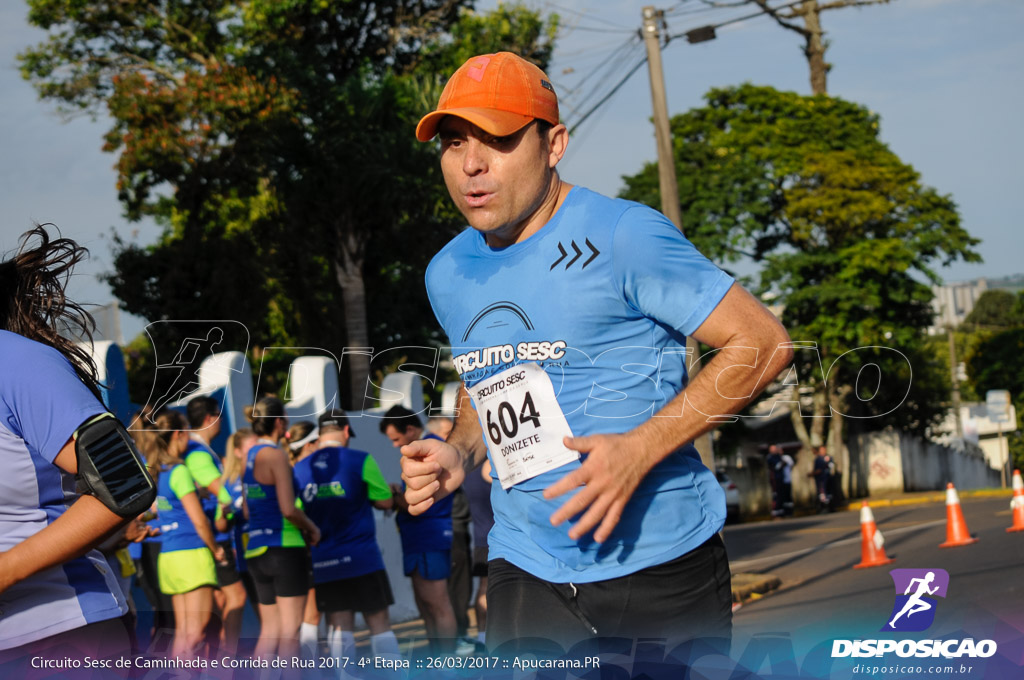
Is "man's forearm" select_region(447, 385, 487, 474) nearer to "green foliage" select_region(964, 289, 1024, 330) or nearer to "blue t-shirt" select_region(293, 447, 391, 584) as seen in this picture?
"blue t-shirt" select_region(293, 447, 391, 584)

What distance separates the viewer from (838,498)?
3284cm

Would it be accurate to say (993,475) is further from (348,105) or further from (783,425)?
(348,105)

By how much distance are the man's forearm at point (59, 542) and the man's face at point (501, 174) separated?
3.76ft

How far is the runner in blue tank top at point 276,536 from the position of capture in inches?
296

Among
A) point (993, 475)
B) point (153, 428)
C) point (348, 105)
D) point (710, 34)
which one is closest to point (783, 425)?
point (993, 475)

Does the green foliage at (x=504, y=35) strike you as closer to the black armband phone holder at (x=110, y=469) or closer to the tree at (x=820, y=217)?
the tree at (x=820, y=217)

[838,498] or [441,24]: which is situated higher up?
[441,24]

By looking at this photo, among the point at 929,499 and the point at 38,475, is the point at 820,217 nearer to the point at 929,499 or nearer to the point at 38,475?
the point at 929,499

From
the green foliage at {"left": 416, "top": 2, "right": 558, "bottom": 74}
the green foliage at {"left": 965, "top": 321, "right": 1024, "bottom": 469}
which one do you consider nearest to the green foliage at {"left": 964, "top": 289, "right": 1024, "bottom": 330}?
the green foliage at {"left": 965, "top": 321, "right": 1024, "bottom": 469}

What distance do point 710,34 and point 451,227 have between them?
8978mm

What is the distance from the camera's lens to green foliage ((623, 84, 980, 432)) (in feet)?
108

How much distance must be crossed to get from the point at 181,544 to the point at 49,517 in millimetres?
5449

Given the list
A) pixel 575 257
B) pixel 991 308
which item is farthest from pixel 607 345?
pixel 991 308

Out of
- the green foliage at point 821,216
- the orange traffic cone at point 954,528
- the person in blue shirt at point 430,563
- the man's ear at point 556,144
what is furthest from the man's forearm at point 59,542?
the green foliage at point 821,216
